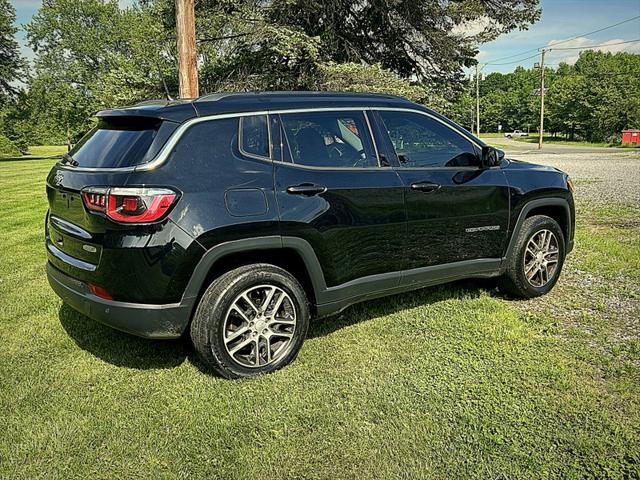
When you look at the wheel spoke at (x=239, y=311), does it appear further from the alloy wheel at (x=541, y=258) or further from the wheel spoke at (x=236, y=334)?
the alloy wheel at (x=541, y=258)

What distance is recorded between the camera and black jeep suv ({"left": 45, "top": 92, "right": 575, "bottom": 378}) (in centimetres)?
311

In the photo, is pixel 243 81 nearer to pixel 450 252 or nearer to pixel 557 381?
pixel 450 252

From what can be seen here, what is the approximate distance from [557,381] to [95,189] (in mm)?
3176

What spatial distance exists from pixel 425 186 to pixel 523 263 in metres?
1.41

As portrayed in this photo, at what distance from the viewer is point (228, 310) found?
3.34 m

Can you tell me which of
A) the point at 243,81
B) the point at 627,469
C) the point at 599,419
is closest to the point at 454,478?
the point at 627,469

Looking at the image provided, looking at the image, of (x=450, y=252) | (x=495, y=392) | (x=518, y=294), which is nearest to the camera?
(x=495, y=392)

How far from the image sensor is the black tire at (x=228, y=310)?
10.8 ft

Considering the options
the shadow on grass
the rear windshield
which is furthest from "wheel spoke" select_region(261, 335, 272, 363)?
the rear windshield

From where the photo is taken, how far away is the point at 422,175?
409 cm

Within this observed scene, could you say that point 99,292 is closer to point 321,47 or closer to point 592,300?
point 592,300

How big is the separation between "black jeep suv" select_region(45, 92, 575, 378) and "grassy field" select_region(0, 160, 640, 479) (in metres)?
0.38


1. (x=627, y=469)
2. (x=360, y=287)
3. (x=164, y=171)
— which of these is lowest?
(x=627, y=469)

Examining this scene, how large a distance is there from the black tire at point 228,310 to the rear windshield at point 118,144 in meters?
0.94
